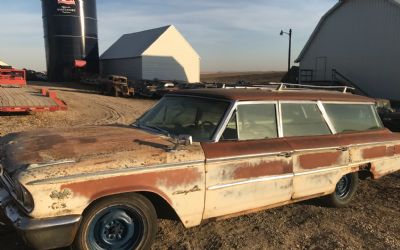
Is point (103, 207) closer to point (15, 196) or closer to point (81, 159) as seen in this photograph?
point (81, 159)

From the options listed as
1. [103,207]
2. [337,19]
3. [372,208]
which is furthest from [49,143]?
[337,19]

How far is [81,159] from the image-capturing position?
3.74 m

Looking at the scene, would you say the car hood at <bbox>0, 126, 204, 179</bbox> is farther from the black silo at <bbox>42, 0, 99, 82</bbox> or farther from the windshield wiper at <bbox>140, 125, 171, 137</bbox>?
the black silo at <bbox>42, 0, 99, 82</bbox>

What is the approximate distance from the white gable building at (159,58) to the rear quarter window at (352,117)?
31679 millimetres

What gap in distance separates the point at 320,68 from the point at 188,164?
27.2 m

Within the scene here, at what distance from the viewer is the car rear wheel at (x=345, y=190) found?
19.0ft

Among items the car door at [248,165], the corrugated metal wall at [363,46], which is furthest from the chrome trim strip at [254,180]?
the corrugated metal wall at [363,46]

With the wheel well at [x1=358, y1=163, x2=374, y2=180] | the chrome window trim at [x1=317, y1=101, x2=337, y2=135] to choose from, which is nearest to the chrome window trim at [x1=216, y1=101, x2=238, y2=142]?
the chrome window trim at [x1=317, y1=101, x2=337, y2=135]

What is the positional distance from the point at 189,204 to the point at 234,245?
784mm

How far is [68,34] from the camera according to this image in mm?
38906

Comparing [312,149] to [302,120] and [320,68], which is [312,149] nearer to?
[302,120]

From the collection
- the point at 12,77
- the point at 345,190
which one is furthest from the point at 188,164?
the point at 12,77

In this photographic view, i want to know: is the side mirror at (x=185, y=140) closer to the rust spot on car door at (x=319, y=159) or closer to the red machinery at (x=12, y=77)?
the rust spot on car door at (x=319, y=159)

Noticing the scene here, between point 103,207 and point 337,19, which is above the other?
point 337,19
